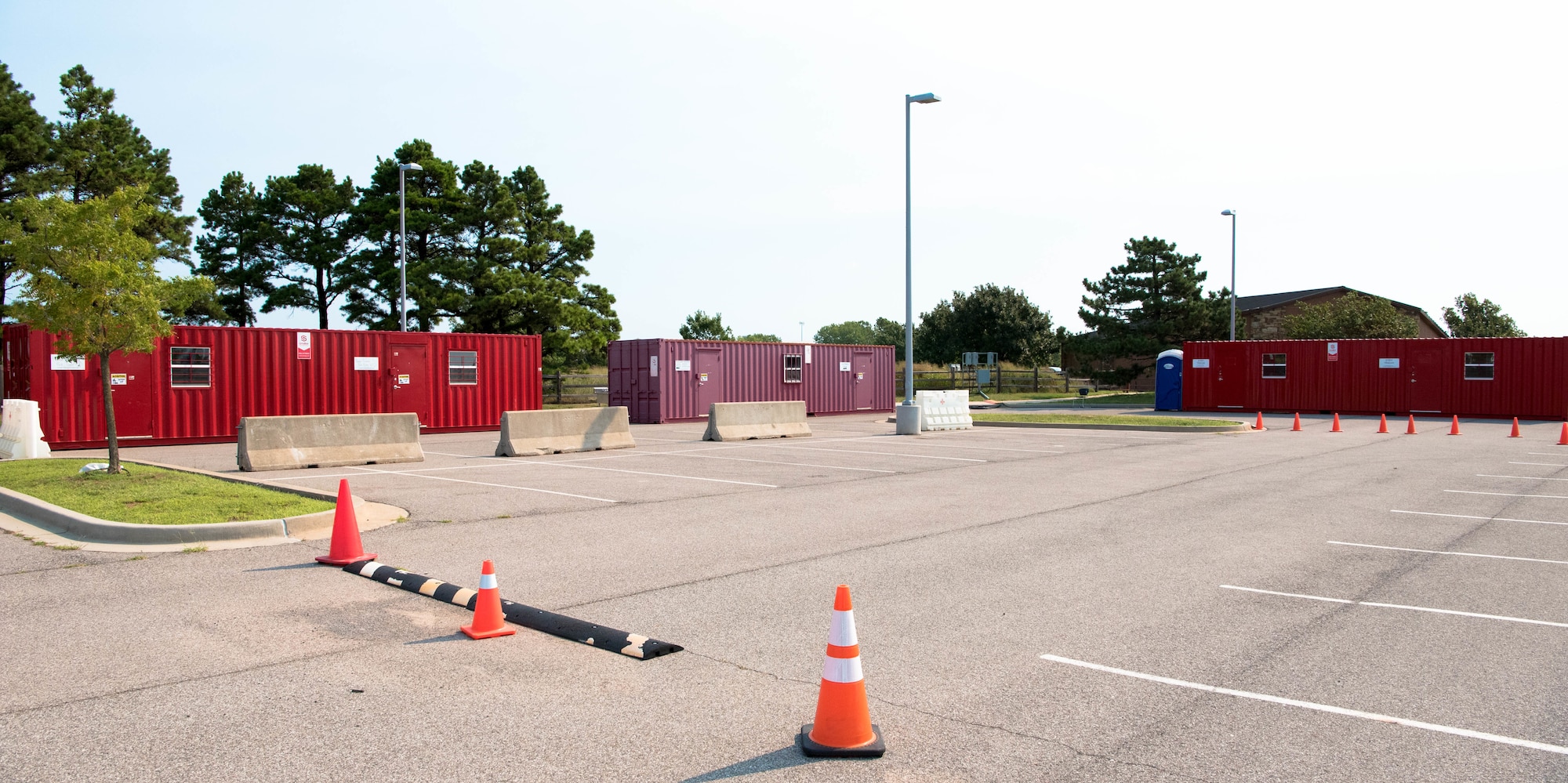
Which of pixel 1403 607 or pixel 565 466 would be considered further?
pixel 565 466

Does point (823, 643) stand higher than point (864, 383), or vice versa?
point (864, 383)

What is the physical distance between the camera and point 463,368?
2567cm

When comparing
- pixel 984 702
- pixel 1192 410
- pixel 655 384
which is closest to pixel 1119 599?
pixel 984 702

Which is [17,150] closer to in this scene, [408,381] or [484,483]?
[408,381]

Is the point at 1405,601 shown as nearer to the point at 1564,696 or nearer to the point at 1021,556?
the point at 1564,696

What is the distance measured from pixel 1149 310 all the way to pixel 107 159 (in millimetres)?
47041

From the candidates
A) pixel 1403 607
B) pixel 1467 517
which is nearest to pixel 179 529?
pixel 1403 607

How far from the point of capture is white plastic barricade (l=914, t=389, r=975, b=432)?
2606cm

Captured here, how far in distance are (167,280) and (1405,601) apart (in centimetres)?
1456

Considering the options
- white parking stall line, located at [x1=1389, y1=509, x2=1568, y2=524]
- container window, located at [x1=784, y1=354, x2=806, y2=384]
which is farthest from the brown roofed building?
white parking stall line, located at [x1=1389, y1=509, x2=1568, y2=524]

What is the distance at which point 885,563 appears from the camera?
27.5ft

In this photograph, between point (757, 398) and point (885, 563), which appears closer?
point (885, 563)

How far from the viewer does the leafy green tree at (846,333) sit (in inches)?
6654

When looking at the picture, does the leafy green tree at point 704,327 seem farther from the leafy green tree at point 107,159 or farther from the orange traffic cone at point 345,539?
the orange traffic cone at point 345,539
